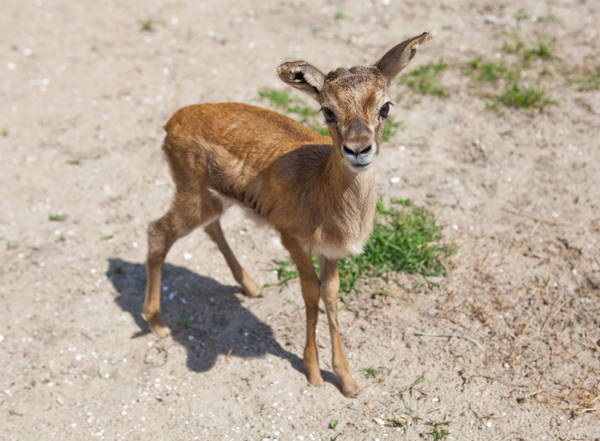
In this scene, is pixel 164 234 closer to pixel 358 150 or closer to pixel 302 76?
pixel 302 76

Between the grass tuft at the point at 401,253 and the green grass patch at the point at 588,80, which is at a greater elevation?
the green grass patch at the point at 588,80

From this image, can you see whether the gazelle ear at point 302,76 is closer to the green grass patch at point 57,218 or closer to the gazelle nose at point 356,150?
the gazelle nose at point 356,150

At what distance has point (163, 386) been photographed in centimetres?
504

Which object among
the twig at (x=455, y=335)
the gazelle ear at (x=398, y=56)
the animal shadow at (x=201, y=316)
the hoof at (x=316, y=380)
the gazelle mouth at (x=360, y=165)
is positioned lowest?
the animal shadow at (x=201, y=316)

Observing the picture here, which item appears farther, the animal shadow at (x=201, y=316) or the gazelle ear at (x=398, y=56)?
the animal shadow at (x=201, y=316)

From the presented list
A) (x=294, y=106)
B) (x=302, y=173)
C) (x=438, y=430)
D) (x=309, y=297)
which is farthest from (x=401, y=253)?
(x=294, y=106)

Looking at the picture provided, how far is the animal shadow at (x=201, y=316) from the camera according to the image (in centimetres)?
528

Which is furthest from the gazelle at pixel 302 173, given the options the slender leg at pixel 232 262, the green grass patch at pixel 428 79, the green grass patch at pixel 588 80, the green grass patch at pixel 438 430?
the green grass patch at pixel 588 80

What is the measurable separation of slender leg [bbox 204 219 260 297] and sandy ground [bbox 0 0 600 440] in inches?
4.5

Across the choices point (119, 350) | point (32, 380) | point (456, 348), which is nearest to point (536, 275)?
point (456, 348)

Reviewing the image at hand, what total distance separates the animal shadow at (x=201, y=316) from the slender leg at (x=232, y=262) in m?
0.16

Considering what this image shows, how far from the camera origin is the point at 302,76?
166 inches

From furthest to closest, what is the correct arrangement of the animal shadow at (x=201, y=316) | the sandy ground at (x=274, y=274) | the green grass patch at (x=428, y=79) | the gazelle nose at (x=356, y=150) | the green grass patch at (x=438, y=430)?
the green grass patch at (x=428, y=79), the animal shadow at (x=201, y=316), the sandy ground at (x=274, y=274), the green grass patch at (x=438, y=430), the gazelle nose at (x=356, y=150)

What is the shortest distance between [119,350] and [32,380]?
2.22 feet
